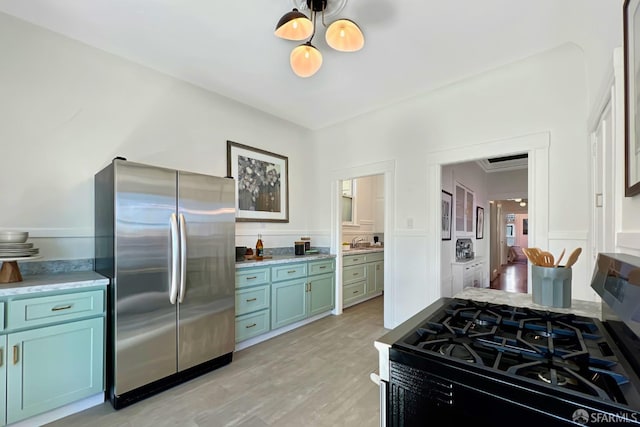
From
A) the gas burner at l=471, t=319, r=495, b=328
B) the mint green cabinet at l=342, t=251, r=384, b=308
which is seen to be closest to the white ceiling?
the gas burner at l=471, t=319, r=495, b=328

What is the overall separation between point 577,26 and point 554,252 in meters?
1.78

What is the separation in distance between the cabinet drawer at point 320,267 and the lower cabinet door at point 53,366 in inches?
90.0

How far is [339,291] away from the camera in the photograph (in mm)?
4227

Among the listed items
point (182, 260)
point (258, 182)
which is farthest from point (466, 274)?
point (182, 260)

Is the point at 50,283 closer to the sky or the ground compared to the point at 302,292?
closer to the sky

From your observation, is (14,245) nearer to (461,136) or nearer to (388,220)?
(388,220)

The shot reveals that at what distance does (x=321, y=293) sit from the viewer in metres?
3.96

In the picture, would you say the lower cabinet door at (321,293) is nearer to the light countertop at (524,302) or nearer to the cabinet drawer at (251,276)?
the cabinet drawer at (251,276)

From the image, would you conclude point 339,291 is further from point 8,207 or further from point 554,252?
point 8,207

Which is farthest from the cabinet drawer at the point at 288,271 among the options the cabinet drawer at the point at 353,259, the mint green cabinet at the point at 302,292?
the cabinet drawer at the point at 353,259

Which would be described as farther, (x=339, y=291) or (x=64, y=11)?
(x=339, y=291)

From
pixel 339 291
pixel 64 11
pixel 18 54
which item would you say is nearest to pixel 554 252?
pixel 339 291

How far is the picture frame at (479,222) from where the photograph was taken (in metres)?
6.27

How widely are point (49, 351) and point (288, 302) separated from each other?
2.13 meters
